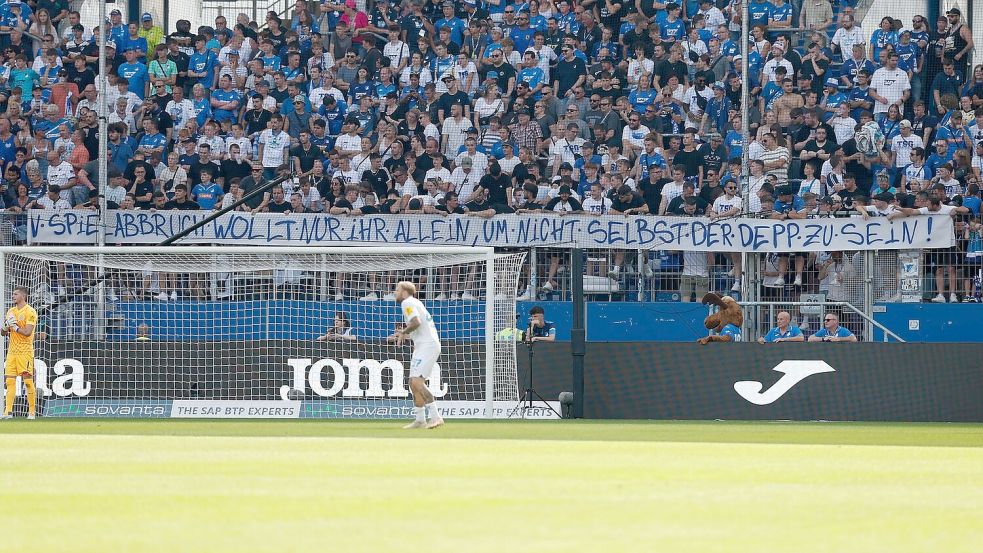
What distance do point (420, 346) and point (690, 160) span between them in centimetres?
998

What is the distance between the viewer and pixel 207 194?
82.9 ft

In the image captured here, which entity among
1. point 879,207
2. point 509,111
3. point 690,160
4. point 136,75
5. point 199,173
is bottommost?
point 879,207

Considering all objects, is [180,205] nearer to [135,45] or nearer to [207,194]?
[207,194]

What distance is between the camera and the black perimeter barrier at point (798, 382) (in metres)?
20.5

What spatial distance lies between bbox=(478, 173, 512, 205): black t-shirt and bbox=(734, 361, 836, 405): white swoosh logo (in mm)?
5930

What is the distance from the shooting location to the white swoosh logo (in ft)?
67.5

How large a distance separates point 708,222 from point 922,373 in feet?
13.6

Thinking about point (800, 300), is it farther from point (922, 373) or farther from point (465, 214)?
point (465, 214)

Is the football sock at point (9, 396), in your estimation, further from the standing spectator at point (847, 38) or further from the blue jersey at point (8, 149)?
the standing spectator at point (847, 38)

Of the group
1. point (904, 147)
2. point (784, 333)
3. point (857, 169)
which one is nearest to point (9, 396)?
point (784, 333)

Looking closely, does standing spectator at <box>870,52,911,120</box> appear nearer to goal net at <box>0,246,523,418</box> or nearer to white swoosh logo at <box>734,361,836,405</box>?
white swoosh logo at <box>734,361,836,405</box>

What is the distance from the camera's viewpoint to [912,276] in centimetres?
2192

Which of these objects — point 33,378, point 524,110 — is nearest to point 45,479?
point 33,378

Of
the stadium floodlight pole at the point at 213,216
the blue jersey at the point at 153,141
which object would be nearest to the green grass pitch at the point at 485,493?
the stadium floodlight pole at the point at 213,216
